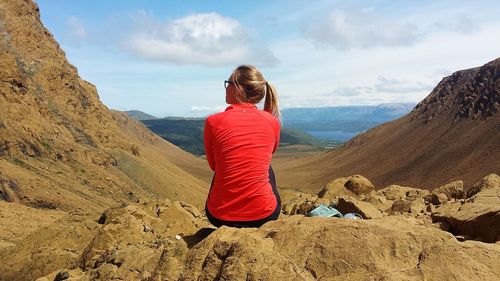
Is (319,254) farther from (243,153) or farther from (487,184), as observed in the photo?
(487,184)

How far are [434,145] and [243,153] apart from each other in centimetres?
7598

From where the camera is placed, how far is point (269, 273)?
4742mm

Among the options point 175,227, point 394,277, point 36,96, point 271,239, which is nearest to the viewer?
point 394,277

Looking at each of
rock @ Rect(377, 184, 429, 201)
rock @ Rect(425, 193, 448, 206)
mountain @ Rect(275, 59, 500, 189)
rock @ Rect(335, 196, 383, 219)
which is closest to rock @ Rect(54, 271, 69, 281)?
rock @ Rect(335, 196, 383, 219)

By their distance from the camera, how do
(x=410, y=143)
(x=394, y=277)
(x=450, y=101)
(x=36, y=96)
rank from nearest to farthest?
(x=394, y=277) → (x=36, y=96) → (x=410, y=143) → (x=450, y=101)

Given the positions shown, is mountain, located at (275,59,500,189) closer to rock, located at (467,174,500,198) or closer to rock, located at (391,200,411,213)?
rock, located at (467,174,500,198)

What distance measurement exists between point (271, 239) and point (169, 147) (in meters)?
142

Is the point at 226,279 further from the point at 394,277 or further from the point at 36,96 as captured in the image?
the point at 36,96

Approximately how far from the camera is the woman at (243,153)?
229 inches

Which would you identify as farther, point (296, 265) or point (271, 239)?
point (271, 239)

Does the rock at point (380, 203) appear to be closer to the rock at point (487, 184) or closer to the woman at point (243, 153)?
the rock at point (487, 184)

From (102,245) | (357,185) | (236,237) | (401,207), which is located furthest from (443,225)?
(357,185)

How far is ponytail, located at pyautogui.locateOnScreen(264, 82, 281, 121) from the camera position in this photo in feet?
20.4

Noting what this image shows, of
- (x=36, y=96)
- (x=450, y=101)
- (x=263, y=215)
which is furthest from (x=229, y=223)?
(x=450, y=101)
